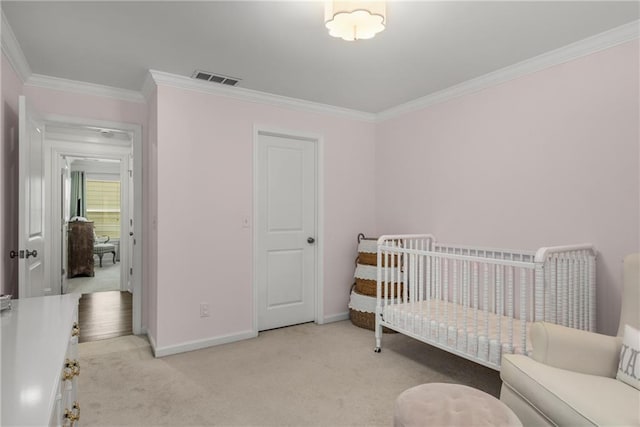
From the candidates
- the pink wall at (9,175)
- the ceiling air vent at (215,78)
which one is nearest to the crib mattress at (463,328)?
the ceiling air vent at (215,78)

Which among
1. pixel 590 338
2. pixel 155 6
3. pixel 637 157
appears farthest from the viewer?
pixel 637 157

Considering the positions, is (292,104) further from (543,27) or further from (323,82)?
(543,27)

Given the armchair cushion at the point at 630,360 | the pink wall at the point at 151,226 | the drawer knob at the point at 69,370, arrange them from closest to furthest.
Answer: the drawer knob at the point at 69,370, the armchair cushion at the point at 630,360, the pink wall at the point at 151,226

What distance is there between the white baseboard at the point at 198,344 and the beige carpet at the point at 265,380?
61 millimetres

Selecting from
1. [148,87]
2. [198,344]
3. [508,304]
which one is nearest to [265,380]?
[198,344]

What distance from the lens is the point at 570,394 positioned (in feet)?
4.67

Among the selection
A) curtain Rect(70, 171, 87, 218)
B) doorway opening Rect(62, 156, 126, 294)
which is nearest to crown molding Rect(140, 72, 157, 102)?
doorway opening Rect(62, 156, 126, 294)

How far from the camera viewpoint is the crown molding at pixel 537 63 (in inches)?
84.7

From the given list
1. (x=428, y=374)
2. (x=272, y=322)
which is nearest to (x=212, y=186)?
(x=272, y=322)

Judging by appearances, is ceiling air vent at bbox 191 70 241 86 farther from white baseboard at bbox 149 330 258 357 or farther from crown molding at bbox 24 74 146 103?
white baseboard at bbox 149 330 258 357

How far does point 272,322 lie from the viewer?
3537 mm

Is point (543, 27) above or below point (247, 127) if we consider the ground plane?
above

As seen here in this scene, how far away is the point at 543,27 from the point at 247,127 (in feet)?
7.63

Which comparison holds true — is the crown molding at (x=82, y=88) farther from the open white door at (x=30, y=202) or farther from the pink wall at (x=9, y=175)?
the open white door at (x=30, y=202)
